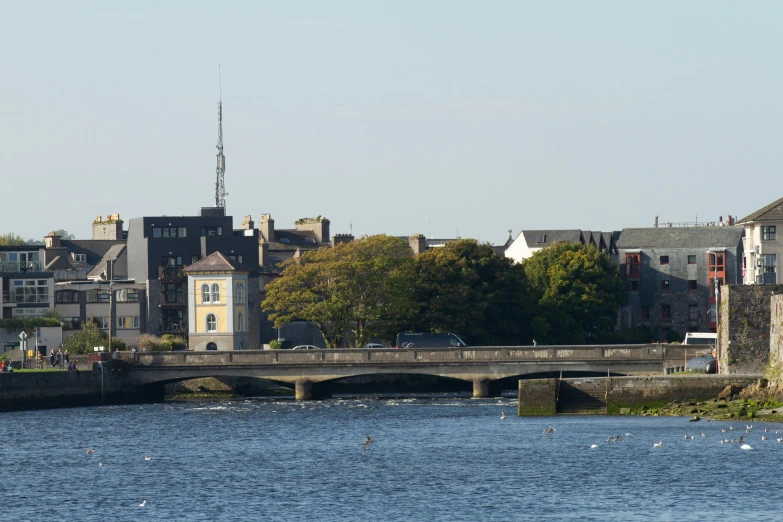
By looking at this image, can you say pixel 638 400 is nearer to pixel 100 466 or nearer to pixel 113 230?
pixel 100 466

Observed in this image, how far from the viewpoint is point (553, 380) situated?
85000 millimetres

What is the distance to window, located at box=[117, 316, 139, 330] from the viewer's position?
462 feet

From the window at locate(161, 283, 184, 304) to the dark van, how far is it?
3056 centimetres

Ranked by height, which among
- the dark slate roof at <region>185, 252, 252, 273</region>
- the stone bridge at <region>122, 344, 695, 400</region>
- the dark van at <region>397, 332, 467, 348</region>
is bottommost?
the stone bridge at <region>122, 344, 695, 400</region>

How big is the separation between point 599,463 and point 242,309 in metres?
68.6

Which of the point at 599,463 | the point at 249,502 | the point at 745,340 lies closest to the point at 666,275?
the point at 745,340

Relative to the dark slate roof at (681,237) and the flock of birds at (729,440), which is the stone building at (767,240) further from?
the dark slate roof at (681,237)

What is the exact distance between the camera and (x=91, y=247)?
17938cm

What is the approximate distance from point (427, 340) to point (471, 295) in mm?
14261

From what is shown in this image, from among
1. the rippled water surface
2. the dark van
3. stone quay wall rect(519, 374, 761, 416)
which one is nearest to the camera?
the rippled water surface

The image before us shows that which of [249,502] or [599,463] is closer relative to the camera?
[249,502]

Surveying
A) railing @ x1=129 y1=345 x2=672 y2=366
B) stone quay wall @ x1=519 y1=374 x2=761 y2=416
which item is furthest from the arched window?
stone quay wall @ x1=519 y1=374 x2=761 y2=416

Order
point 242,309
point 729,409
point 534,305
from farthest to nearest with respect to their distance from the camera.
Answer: point 534,305 → point 242,309 → point 729,409

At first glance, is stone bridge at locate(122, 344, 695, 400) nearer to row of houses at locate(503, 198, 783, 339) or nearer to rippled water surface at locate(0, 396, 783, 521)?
A: rippled water surface at locate(0, 396, 783, 521)
